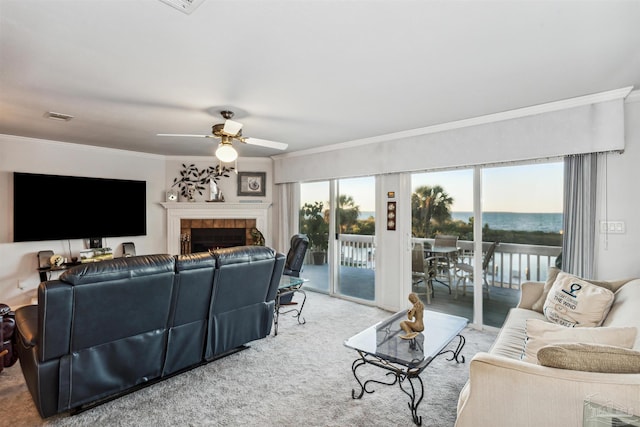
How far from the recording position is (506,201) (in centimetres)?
369

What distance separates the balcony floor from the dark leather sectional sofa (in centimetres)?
246

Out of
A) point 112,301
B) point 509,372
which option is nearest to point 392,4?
point 509,372

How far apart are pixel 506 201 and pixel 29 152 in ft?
20.8

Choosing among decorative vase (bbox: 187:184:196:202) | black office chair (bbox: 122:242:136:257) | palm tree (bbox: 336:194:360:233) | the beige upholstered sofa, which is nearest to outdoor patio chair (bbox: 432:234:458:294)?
palm tree (bbox: 336:194:360:233)

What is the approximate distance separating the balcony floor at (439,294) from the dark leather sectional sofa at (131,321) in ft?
8.06

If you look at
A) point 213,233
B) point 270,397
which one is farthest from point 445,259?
point 213,233

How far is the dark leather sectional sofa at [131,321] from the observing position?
1997 mm

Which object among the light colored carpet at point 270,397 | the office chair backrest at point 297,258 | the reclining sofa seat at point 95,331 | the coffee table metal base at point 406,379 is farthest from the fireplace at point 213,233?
the coffee table metal base at point 406,379

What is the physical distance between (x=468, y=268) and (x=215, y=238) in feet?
14.5

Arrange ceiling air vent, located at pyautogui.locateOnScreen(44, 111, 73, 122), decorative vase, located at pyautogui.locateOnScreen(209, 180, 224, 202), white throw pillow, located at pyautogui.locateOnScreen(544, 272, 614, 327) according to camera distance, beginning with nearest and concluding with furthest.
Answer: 1. white throw pillow, located at pyautogui.locateOnScreen(544, 272, 614, 327)
2. ceiling air vent, located at pyautogui.locateOnScreen(44, 111, 73, 122)
3. decorative vase, located at pyautogui.locateOnScreen(209, 180, 224, 202)

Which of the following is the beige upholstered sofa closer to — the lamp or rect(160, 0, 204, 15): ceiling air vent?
rect(160, 0, 204, 15): ceiling air vent

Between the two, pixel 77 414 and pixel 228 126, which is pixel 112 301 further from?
pixel 228 126

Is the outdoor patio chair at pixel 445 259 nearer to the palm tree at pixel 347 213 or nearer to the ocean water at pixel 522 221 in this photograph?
the ocean water at pixel 522 221

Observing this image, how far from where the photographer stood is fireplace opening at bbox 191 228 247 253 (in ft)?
20.1
